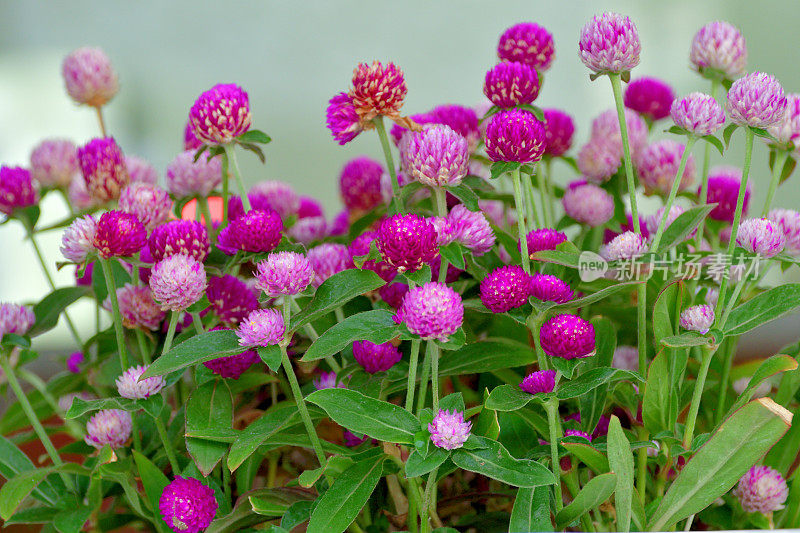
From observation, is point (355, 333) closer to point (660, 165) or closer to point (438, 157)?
point (438, 157)

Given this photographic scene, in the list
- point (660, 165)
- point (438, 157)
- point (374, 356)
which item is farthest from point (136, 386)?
point (660, 165)

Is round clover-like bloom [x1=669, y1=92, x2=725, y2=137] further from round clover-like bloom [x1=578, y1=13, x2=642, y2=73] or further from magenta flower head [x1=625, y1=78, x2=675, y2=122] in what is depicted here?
magenta flower head [x1=625, y1=78, x2=675, y2=122]

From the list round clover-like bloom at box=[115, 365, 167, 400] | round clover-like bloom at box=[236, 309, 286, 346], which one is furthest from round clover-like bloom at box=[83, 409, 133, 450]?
round clover-like bloom at box=[236, 309, 286, 346]

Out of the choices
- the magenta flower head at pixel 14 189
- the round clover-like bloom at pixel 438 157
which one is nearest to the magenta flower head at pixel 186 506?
the round clover-like bloom at pixel 438 157

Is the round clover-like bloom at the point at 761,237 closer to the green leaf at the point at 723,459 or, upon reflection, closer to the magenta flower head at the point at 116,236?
the green leaf at the point at 723,459

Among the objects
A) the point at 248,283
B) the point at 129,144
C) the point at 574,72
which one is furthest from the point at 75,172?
the point at 574,72

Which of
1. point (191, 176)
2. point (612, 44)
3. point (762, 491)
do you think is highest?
point (612, 44)
